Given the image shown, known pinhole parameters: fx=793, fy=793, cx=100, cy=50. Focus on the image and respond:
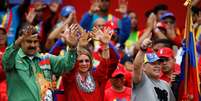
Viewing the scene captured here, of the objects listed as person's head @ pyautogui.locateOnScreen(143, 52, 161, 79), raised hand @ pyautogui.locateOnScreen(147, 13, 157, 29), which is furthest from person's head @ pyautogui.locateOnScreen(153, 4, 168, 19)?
person's head @ pyautogui.locateOnScreen(143, 52, 161, 79)

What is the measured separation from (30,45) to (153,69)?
1695mm

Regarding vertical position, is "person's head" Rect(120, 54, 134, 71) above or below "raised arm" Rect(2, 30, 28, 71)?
below

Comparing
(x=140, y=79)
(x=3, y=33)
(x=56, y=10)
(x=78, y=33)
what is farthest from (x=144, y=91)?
(x=56, y=10)

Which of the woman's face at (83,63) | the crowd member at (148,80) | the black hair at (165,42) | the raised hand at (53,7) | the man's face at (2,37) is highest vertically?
the raised hand at (53,7)

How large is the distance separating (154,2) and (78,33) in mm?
6040

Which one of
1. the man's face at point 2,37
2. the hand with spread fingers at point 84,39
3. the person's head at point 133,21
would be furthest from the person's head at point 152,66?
the person's head at point 133,21

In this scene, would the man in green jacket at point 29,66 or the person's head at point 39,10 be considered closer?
the man in green jacket at point 29,66

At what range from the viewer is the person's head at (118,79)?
1130 cm

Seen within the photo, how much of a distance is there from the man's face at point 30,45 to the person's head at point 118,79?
163 centimetres

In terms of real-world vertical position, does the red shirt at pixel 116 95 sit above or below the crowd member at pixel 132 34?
below

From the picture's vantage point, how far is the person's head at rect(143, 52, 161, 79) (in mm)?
10484

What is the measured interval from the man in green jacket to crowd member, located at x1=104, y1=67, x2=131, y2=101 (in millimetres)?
1255

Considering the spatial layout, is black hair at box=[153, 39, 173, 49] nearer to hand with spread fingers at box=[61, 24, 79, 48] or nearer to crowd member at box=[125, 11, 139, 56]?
crowd member at box=[125, 11, 139, 56]

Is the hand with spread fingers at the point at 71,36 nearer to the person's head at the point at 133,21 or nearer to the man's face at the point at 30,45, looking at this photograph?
the man's face at the point at 30,45
